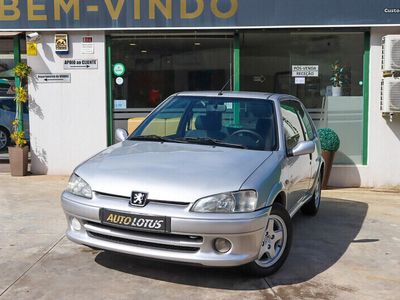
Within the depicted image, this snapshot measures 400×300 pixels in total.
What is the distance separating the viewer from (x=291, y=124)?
5.83 metres

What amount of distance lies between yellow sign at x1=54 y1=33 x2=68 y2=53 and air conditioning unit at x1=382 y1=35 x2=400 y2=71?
5.42 m

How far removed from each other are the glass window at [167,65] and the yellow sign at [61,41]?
828mm

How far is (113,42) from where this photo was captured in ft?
31.5

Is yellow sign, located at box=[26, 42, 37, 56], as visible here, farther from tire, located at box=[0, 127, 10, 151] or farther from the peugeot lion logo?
A: the peugeot lion logo

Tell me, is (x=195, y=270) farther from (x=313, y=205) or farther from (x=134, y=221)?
(x=313, y=205)

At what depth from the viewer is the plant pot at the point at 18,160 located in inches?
372

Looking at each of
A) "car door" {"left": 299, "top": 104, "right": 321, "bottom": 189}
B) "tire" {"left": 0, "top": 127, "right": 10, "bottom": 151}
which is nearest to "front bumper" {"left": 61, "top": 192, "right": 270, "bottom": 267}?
"car door" {"left": 299, "top": 104, "right": 321, "bottom": 189}

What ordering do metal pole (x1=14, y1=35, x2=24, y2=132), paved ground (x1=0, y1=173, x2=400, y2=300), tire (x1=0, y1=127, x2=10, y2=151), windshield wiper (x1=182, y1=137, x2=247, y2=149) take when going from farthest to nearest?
tire (x1=0, y1=127, x2=10, y2=151) < metal pole (x1=14, y1=35, x2=24, y2=132) < windshield wiper (x1=182, y1=137, x2=247, y2=149) < paved ground (x1=0, y1=173, x2=400, y2=300)

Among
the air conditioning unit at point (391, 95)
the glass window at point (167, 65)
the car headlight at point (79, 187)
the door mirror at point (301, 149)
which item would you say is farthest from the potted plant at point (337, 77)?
the car headlight at point (79, 187)

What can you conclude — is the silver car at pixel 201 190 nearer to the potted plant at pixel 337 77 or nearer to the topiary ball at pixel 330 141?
the topiary ball at pixel 330 141

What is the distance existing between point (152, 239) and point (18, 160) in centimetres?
604

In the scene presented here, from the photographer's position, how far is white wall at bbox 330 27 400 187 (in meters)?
9.19

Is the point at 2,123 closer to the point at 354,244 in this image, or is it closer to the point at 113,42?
the point at 113,42

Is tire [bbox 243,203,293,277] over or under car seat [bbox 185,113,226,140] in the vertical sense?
under
